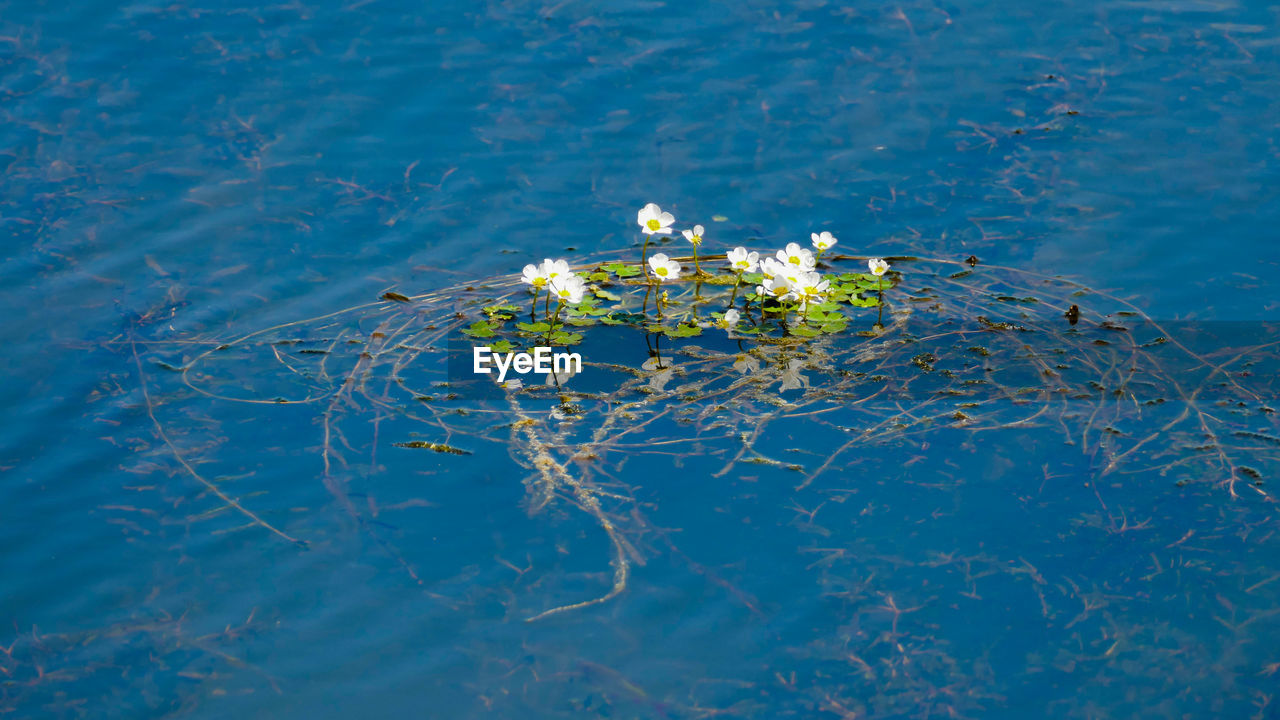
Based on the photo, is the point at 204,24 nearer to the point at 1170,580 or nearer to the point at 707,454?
the point at 707,454

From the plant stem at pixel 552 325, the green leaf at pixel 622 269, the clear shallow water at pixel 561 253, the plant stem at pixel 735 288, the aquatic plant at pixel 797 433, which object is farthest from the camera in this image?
the green leaf at pixel 622 269

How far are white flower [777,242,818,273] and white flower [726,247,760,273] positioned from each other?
138 millimetres

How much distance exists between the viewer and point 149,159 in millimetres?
4805

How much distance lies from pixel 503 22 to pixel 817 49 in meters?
1.70

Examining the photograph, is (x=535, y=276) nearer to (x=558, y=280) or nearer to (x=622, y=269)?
(x=558, y=280)

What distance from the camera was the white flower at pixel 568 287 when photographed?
370cm

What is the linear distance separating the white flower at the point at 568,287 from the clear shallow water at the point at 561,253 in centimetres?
60

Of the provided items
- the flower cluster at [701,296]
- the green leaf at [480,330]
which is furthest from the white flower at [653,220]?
the green leaf at [480,330]

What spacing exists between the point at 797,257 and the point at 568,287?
0.84 m

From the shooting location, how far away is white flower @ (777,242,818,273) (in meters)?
3.83

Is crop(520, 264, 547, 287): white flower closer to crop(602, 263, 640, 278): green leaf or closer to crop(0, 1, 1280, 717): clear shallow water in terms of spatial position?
crop(602, 263, 640, 278): green leaf

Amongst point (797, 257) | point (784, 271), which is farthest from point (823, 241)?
point (784, 271)

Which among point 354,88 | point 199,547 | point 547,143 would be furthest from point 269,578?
point 354,88

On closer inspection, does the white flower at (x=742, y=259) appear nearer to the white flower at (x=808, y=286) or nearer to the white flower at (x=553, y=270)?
the white flower at (x=808, y=286)
